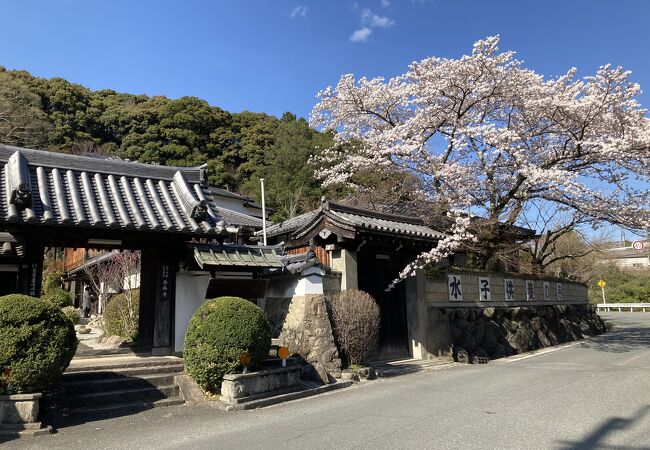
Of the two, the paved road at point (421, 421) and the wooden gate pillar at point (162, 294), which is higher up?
the wooden gate pillar at point (162, 294)

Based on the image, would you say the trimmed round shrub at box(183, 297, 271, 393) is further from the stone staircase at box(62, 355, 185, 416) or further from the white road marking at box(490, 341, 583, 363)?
the white road marking at box(490, 341, 583, 363)

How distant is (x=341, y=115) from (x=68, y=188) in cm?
1187

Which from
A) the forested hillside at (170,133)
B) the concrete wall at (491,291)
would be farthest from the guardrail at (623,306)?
the forested hillside at (170,133)

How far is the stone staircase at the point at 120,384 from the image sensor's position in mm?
7758

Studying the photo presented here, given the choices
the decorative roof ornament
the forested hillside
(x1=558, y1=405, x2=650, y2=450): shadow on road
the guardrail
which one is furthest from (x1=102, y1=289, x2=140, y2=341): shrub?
the guardrail

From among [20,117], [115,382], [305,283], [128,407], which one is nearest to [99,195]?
[115,382]

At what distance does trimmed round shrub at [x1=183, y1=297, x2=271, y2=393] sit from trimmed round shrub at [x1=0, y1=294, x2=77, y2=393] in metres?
2.17

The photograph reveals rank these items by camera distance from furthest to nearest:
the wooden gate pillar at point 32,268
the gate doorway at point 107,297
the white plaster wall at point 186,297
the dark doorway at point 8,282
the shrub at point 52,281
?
the shrub at point 52,281 → the gate doorway at point 107,297 → the white plaster wall at point 186,297 → the dark doorway at point 8,282 → the wooden gate pillar at point 32,268

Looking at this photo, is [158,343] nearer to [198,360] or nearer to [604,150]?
[198,360]

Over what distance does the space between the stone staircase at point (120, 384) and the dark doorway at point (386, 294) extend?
619 centimetres

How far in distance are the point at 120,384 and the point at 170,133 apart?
41560 mm

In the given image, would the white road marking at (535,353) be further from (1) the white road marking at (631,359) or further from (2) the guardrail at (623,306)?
(2) the guardrail at (623,306)

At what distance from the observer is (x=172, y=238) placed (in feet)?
33.0

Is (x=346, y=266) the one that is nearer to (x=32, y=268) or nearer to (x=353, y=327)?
(x=353, y=327)
